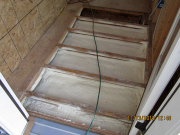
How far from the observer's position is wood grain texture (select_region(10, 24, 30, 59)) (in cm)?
212

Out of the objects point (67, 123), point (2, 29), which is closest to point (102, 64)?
point (67, 123)

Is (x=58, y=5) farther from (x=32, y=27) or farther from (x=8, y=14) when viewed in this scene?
(x=8, y=14)

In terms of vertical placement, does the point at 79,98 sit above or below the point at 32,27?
below

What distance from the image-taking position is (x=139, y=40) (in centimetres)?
259

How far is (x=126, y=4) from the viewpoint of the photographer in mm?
3848

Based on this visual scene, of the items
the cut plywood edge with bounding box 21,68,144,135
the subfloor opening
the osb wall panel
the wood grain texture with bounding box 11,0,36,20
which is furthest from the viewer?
A: the subfloor opening

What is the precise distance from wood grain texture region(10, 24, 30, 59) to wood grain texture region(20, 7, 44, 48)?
0.10 m

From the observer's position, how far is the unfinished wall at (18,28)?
6.34ft

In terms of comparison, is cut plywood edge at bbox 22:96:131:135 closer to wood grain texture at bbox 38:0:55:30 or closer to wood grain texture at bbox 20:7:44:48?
wood grain texture at bbox 20:7:44:48

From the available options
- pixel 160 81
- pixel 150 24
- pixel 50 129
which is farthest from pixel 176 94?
pixel 150 24

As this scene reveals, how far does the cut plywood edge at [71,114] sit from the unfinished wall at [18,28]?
0.69 metres

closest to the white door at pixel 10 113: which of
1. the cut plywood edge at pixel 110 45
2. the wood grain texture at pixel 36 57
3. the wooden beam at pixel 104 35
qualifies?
the wood grain texture at pixel 36 57

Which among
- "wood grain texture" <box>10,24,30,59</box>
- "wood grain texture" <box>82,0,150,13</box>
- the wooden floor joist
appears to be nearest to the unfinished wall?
"wood grain texture" <box>10,24,30,59</box>

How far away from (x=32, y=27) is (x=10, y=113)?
1.73m
